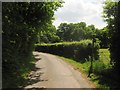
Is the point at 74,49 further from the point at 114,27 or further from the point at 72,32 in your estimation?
the point at 72,32

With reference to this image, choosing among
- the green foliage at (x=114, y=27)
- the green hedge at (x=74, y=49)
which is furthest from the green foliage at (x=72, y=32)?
the green foliage at (x=114, y=27)

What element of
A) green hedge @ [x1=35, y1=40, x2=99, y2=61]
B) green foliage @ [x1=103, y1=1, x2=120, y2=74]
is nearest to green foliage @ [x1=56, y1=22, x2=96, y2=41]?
green hedge @ [x1=35, y1=40, x2=99, y2=61]

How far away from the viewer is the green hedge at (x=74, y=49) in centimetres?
4028

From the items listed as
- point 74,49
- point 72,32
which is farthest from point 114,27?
point 72,32

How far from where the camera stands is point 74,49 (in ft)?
155

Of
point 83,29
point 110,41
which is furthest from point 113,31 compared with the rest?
point 83,29

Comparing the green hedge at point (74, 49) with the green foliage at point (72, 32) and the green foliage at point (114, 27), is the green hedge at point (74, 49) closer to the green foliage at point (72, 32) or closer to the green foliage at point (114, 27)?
the green foliage at point (114, 27)

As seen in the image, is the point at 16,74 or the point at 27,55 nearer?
the point at 16,74

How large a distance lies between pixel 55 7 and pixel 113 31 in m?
6.91

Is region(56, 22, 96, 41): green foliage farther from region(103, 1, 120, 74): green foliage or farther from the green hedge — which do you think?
region(103, 1, 120, 74): green foliage

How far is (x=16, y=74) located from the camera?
18.6m

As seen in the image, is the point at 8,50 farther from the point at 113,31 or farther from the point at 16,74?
the point at 113,31

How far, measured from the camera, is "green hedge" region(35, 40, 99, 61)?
40281 mm

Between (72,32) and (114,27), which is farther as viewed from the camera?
(72,32)
